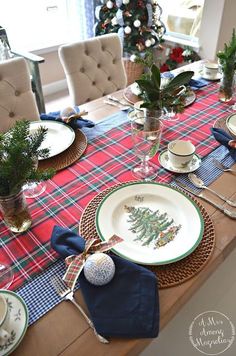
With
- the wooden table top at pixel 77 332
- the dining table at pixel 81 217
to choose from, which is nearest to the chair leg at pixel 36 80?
the dining table at pixel 81 217

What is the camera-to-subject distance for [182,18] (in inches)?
124

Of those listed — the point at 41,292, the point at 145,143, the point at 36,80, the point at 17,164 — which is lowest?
the point at 36,80

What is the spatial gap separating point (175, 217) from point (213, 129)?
1.46 feet

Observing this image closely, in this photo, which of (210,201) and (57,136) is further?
(57,136)

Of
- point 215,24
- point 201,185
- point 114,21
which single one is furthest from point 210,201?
point 114,21

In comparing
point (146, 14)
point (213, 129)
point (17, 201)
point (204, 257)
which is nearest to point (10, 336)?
point (17, 201)

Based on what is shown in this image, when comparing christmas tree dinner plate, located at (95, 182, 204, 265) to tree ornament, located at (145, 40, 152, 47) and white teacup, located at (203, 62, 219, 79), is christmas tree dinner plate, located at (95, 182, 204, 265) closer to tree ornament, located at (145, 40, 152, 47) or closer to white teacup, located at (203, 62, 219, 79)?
white teacup, located at (203, 62, 219, 79)

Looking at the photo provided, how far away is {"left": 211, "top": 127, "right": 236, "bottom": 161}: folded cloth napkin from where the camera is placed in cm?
100

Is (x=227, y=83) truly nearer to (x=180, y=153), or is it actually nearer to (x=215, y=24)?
(x=180, y=153)

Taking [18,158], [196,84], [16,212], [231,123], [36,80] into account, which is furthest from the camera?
[36,80]

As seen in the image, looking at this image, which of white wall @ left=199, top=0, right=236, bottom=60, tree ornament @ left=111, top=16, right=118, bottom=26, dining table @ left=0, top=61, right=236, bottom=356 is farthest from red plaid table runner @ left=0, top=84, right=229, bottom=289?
tree ornament @ left=111, top=16, right=118, bottom=26

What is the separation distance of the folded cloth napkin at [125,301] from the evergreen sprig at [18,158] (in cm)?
17

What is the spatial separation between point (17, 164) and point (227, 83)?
1043 millimetres

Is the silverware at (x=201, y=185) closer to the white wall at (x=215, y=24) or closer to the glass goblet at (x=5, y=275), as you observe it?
the glass goblet at (x=5, y=275)
